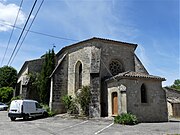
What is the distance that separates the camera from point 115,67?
71.3 ft

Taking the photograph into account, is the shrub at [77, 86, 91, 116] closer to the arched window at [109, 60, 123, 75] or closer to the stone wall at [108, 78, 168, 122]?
the stone wall at [108, 78, 168, 122]

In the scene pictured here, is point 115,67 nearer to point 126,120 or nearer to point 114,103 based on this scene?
point 114,103

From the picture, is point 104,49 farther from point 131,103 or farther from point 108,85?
point 131,103

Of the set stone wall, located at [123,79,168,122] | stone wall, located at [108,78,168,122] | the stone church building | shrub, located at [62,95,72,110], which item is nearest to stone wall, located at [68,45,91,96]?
the stone church building

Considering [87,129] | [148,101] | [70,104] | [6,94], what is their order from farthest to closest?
[6,94] → [70,104] → [148,101] → [87,129]

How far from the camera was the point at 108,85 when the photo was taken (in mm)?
18844

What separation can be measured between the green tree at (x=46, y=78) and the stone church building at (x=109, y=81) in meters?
1.39

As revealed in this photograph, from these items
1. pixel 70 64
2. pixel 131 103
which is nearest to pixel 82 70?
pixel 70 64

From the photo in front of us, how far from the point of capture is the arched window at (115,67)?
21.4 m

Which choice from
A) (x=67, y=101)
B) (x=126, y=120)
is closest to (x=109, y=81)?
(x=126, y=120)

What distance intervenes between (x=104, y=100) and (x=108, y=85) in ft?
5.37

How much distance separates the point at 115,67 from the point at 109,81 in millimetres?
3437

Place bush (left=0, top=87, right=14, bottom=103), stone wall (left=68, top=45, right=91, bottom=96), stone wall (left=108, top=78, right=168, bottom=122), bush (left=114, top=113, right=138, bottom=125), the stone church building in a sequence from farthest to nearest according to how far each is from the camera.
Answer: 1. bush (left=0, top=87, right=14, bottom=103)
2. stone wall (left=68, top=45, right=91, bottom=96)
3. the stone church building
4. stone wall (left=108, top=78, right=168, bottom=122)
5. bush (left=114, top=113, right=138, bottom=125)

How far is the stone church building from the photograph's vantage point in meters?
17.1
